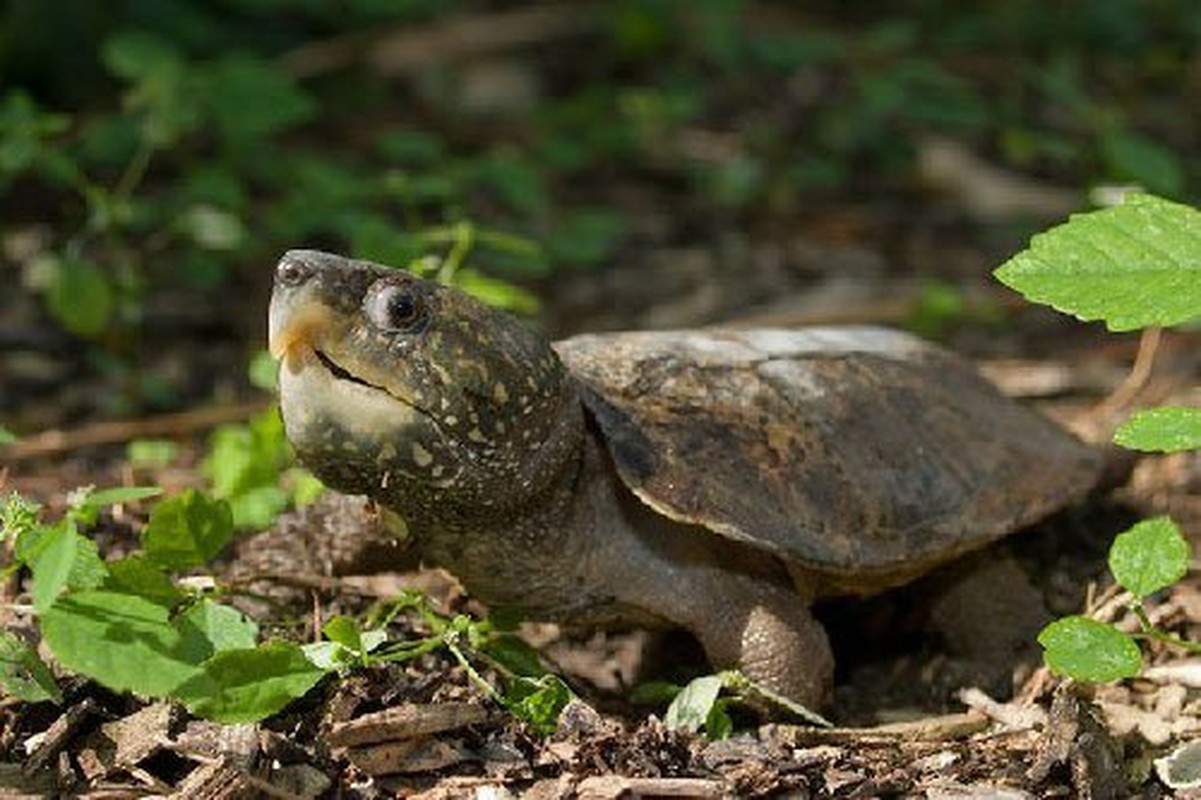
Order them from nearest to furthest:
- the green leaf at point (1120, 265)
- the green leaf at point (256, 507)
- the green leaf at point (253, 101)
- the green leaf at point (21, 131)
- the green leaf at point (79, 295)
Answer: the green leaf at point (1120, 265), the green leaf at point (256, 507), the green leaf at point (21, 131), the green leaf at point (79, 295), the green leaf at point (253, 101)

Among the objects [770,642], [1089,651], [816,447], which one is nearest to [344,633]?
[770,642]

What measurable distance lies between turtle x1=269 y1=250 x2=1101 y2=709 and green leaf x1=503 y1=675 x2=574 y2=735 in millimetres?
326

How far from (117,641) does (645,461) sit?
109 cm

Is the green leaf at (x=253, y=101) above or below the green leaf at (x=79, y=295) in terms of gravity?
above

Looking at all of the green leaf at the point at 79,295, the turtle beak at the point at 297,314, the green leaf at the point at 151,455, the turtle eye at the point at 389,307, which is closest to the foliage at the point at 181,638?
the turtle beak at the point at 297,314

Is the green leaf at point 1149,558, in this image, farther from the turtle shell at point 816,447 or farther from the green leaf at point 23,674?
the green leaf at point 23,674

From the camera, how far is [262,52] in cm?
723

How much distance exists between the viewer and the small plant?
102 inches

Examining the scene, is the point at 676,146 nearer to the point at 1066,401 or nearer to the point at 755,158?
the point at 755,158

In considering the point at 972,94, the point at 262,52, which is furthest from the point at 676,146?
the point at 262,52

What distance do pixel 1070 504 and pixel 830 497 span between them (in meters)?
0.75

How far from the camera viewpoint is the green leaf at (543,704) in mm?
2854

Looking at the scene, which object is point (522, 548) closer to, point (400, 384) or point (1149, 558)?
point (400, 384)

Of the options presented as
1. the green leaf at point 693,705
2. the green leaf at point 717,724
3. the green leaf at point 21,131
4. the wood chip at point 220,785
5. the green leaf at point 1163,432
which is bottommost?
the green leaf at point 717,724
